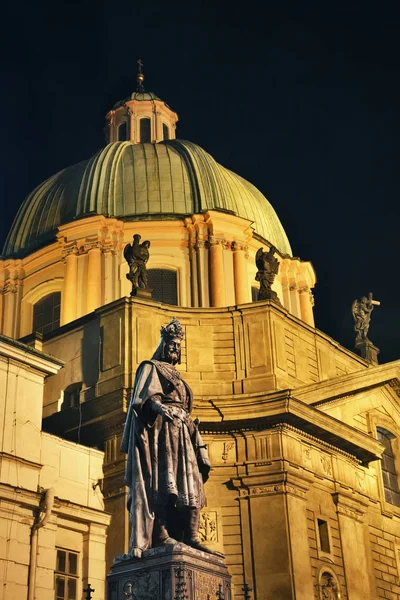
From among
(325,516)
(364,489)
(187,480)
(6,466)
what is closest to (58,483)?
(6,466)

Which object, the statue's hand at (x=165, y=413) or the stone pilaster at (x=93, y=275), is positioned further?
the stone pilaster at (x=93, y=275)

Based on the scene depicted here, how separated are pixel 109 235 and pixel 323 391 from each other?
1089cm

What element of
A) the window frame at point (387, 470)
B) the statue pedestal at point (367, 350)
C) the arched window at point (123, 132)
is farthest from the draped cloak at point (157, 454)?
the arched window at point (123, 132)

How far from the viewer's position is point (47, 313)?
126 ft

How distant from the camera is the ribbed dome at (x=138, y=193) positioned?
38.9 m

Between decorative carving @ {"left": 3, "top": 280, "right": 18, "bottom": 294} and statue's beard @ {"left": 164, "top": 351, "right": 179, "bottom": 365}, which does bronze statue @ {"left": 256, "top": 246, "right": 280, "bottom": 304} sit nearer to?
decorative carving @ {"left": 3, "top": 280, "right": 18, "bottom": 294}

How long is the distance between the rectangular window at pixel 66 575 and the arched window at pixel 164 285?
1254 cm

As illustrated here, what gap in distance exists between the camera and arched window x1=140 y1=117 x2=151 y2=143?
4447cm

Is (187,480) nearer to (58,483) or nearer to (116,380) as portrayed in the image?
(58,483)

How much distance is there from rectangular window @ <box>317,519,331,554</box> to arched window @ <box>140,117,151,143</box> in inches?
810

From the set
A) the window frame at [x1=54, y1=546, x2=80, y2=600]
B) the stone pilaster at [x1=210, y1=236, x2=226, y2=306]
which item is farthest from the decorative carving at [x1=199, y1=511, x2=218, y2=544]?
the stone pilaster at [x1=210, y1=236, x2=226, y2=306]

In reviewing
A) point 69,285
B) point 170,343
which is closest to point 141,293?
point 69,285

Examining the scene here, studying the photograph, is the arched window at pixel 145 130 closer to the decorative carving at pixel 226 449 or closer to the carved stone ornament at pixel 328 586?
the decorative carving at pixel 226 449

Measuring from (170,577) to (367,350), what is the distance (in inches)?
1163
